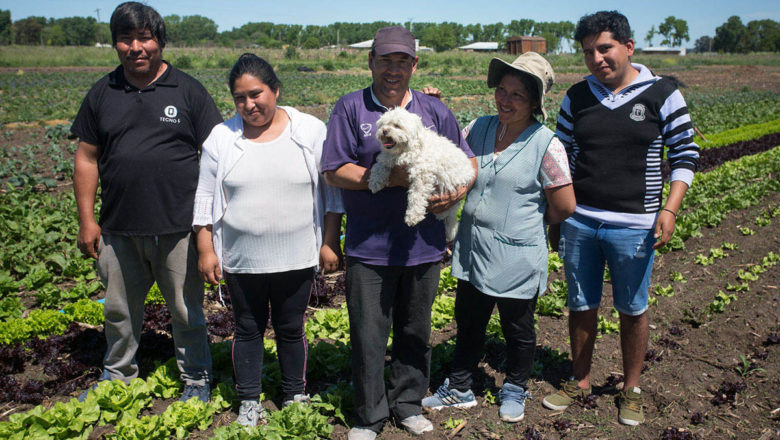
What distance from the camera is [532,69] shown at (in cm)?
316

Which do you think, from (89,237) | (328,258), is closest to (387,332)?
(328,258)

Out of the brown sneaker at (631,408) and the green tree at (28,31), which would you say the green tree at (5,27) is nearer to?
the green tree at (28,31)

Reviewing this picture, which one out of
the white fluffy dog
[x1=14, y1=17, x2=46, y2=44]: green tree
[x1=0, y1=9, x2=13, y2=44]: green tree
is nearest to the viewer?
the white fluffy dog

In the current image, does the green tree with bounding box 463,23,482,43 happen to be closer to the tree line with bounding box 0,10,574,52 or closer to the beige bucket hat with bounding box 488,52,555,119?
the tree line with bounding box 0,10,574,52

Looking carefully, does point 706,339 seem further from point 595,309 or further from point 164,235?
point 164,235

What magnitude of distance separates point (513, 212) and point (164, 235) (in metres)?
2.30

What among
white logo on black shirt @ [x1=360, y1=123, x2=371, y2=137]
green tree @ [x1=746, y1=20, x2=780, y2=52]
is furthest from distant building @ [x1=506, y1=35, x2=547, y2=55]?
white logo on black shirt @ [x1=360, y1=123, x2=371, y2=137]

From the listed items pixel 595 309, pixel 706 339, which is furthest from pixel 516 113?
pixel 706 339

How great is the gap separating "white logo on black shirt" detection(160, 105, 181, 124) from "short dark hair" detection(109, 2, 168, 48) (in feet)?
1.53

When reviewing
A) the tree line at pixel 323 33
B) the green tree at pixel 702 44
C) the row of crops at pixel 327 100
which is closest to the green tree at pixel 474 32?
the tree line at pixel 323 33

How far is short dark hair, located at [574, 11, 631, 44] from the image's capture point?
3.35m

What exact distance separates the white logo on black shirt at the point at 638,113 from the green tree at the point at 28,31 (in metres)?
122

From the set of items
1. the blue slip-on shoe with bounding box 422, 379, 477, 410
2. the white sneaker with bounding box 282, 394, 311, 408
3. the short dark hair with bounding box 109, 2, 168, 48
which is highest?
the short dark hair with bounding box 109, 2, 168, 48

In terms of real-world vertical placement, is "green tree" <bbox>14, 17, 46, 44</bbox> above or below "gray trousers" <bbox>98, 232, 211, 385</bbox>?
above
